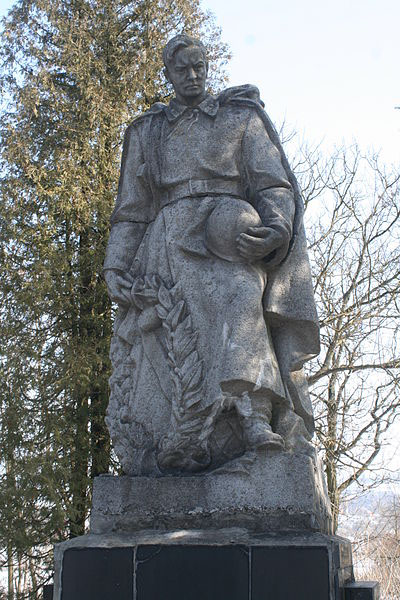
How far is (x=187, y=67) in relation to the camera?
4.55m

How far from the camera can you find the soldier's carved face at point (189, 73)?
4531 mm

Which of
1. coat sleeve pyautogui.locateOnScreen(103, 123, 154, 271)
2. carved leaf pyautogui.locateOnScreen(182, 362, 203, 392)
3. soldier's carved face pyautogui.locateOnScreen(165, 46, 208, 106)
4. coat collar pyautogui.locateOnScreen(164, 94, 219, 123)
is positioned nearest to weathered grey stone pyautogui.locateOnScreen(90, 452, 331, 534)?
carved leaf pyautogui.locateOnScreen(182, 362, 203, 392)

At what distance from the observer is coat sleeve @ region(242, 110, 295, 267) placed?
167 inches

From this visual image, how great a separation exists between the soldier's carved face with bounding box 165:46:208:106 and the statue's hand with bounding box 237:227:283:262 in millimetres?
904

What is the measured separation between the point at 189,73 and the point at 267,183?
0.74 metres

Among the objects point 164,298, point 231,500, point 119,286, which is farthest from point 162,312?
point 231,500

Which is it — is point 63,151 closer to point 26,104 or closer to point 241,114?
point 26,104

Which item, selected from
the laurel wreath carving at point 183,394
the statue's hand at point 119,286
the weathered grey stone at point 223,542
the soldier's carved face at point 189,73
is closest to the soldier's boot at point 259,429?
the laurel wreath carving at point 183,394

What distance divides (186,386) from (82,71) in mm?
11501

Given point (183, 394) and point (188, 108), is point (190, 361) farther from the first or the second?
point (188, 108)

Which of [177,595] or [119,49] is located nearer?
[177,595]

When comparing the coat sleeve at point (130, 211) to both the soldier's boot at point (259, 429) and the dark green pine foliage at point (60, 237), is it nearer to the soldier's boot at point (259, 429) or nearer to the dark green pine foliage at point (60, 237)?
the soldier's boot at point (259, 429)

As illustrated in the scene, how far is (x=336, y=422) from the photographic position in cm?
1405

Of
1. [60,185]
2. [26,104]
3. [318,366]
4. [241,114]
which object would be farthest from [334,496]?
[241,114]
